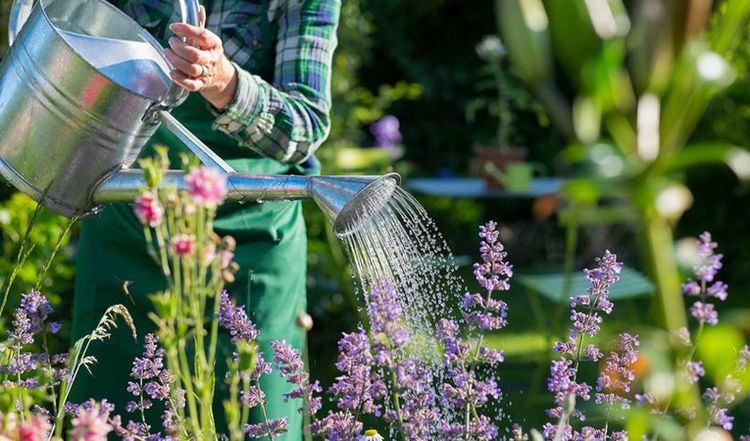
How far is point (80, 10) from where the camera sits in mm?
1617

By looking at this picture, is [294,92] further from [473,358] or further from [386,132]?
[386,132]

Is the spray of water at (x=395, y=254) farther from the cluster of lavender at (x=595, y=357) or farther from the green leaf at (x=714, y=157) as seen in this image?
the green leaf at (x=714, y=157)

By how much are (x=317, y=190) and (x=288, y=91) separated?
48cm

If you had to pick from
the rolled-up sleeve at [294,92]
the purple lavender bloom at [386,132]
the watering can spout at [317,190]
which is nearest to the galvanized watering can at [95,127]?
the watering can spout at [317,190]

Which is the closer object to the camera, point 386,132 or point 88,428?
point 88,428

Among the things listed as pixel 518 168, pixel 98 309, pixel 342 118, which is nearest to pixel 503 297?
pixel 518 168

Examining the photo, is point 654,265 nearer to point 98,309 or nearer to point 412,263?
point 412,263

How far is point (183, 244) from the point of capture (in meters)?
0.87

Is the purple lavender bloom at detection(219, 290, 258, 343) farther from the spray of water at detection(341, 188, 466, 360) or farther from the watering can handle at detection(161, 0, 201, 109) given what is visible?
the watering can handle at detection(161, 0, 201, 109)

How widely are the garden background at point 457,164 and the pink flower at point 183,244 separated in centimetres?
249

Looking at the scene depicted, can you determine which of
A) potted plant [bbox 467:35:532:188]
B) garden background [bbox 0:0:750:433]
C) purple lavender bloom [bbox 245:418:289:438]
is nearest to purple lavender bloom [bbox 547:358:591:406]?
purple lavender bloom [bbox 245:418:289:438]

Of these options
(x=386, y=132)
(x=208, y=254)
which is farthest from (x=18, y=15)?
(x=386, y=132)

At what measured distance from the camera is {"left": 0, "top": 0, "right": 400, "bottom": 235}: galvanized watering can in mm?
1411

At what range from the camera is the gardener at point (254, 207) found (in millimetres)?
1840
